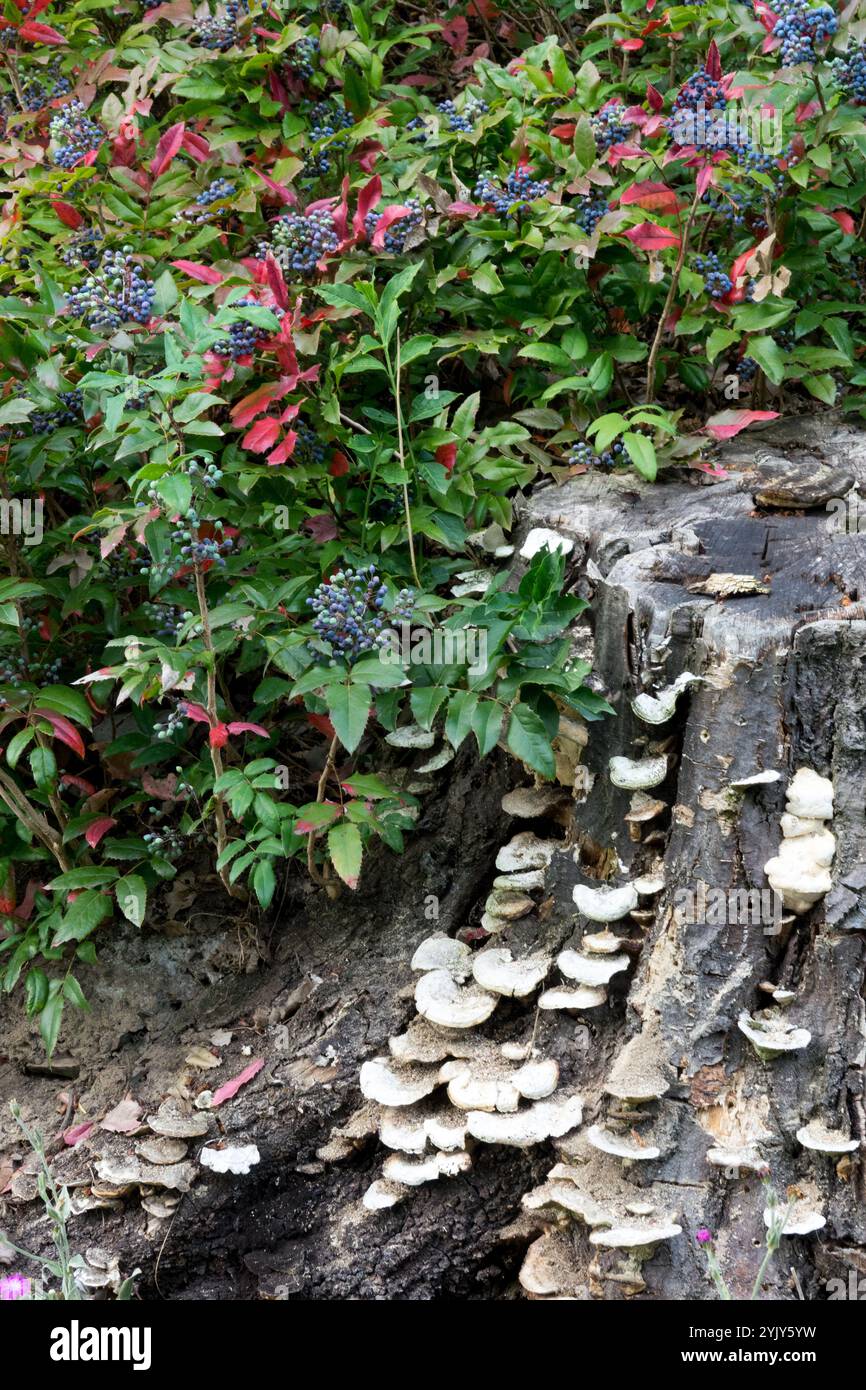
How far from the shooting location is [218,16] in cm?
359

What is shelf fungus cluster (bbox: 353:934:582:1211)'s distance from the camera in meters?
2.79

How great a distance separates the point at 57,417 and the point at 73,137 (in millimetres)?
841

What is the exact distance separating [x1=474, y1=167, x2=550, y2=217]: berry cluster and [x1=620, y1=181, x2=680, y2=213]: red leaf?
0.26 m

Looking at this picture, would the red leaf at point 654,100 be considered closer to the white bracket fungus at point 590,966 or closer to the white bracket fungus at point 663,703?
the white bracket fungus at point 663,703

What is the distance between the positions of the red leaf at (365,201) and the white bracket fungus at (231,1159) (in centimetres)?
245

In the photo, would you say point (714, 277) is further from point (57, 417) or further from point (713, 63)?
point (57, 417)

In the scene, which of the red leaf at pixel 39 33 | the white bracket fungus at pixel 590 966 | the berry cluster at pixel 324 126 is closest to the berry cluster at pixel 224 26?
the berry cluster at pixel 324 126

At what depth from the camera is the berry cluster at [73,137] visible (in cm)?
337

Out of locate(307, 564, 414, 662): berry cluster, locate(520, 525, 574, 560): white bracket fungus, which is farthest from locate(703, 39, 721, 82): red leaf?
locate(307, 564, 414, 662): berry cluster

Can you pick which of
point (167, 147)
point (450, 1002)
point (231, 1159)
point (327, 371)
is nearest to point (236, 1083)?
point (231, 1159)

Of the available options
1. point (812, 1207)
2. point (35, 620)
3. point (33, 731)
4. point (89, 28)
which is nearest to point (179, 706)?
point (33, 731)

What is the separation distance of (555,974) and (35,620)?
6.02ft
